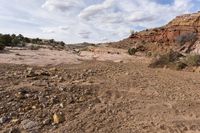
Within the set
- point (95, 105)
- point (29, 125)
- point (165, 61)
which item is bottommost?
point (29, 125)

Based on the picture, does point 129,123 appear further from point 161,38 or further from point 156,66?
point 161,38

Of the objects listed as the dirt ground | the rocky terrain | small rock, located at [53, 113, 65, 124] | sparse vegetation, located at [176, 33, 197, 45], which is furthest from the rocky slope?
small rock, located at [53, 113, 65, 124]

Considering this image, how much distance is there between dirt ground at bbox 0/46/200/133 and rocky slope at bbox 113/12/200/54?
2089 cm

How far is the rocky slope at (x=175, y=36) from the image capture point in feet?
110

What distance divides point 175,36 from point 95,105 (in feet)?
101

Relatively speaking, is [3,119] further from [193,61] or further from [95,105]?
[193,61]

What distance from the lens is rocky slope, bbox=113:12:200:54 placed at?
33.5 meters

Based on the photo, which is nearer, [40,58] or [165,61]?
[165,61]

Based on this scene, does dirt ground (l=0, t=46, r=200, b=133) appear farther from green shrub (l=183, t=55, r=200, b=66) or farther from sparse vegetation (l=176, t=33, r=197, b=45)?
sparse vegetation (l=176, t=33, r=197, b=45)

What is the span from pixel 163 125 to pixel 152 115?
2.25 feet

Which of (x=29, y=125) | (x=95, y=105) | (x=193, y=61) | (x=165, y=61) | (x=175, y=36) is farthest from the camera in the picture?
(x=175, y=36)

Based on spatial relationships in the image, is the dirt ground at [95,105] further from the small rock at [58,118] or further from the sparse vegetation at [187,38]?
the sparse vegetation at [187,38]

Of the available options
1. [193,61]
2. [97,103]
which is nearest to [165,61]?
[193,61]

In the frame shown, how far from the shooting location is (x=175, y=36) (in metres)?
38.4
